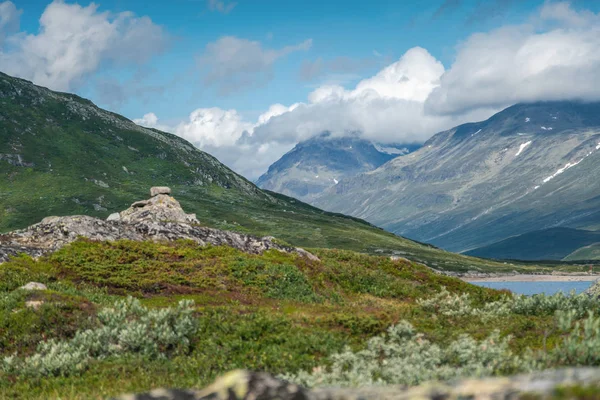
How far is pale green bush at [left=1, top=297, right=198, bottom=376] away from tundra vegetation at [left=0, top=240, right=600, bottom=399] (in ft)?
0.14

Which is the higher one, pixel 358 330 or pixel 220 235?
pixel 220 235

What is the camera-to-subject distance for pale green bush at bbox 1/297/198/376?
1652 centimetres

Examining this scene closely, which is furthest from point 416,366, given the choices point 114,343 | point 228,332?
point 114,343

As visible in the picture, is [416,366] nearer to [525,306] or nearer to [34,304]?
[525,306]

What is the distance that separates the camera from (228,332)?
18.9m

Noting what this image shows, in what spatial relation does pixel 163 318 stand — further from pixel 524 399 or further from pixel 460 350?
A: pixel 524 399

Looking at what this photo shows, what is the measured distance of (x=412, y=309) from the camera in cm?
2445

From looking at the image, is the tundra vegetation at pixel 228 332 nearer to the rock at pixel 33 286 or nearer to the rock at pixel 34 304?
the rock at pixel 34 304

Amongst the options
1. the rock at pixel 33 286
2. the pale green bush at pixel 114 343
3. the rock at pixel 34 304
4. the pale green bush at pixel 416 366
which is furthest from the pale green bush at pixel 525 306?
the rock at pixel 33 286

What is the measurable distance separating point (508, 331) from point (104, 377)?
13.9 metres

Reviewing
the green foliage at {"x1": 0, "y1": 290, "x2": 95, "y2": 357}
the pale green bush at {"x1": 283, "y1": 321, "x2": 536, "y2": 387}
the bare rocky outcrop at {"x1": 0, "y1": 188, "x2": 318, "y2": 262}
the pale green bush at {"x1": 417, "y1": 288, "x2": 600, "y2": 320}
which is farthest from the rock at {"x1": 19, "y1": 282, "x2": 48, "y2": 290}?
the pale green bush at {"x1": 417, "y1": 288, "x2": 600, "y2": 320}

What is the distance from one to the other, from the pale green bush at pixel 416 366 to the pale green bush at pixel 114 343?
21.0 ft

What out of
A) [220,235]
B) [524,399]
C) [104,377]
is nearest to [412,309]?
[104,377]

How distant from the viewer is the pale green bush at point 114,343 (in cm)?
1652
